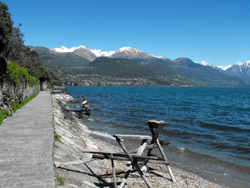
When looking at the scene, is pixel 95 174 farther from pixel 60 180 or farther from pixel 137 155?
pixel 60 180

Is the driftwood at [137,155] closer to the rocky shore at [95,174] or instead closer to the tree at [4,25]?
the rocky shore at [95,174]

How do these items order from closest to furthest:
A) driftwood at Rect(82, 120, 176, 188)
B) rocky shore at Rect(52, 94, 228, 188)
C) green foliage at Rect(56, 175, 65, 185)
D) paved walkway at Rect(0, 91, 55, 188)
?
paved walkway at Rect(0, 91, 55, 188) → green foliage at Rect(56, 175, 65, 185) → rocky shore at Rect(52, 94, 228, 188) → driftwood at Rect(82, 120, 176, 188)

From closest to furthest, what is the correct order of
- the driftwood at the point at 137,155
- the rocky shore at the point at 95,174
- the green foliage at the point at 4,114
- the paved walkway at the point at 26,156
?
the paved walkway at the point at 26,156, the rocky shore at the point at 95,174, the driftwood at the point at 137,155, the green foliage at the point at 4,114

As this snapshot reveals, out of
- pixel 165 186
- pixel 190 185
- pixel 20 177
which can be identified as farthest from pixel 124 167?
pixel 20 177

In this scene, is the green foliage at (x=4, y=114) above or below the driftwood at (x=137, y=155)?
above

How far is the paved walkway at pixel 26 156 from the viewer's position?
4.85 m

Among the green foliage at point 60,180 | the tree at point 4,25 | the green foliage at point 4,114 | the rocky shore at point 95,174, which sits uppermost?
the tree at point 4,25

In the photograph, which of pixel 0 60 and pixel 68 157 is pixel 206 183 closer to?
pixel 68 157

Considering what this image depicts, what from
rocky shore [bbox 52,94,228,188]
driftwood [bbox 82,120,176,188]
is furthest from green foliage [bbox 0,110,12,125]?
driftwood [bbox 82,120,176,188]

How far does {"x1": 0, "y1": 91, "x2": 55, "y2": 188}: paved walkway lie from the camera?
4.85 metres

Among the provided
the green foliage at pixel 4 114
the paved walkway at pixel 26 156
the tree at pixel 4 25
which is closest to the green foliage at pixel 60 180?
the paved walkway at pixel 26 156

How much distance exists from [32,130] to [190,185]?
710cm

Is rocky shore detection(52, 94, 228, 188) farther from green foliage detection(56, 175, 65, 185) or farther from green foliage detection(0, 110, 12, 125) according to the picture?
green foliage detection(0, 110, 12, 125)

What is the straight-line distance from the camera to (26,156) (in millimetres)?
6246
